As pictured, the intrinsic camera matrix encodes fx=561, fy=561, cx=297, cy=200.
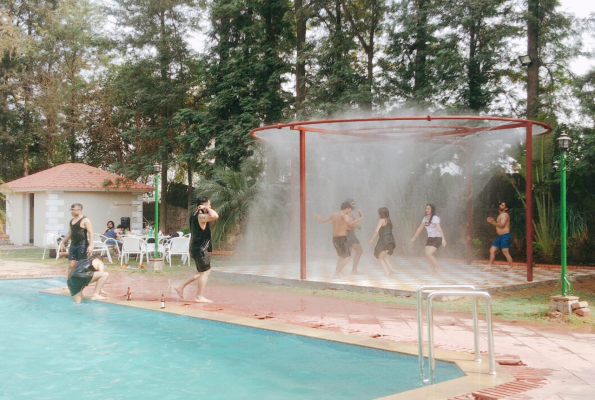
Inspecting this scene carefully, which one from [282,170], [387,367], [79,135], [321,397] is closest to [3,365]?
[321,397]

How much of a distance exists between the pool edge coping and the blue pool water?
0.27 ft

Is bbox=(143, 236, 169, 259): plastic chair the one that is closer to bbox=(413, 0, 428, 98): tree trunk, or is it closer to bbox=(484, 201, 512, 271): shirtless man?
bbox=(484, 201, 512, 271): shirtless man

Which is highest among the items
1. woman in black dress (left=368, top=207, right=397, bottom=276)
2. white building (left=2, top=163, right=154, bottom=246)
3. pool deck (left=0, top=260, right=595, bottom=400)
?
white building (left=2, top=163, right=154, bottom=246)

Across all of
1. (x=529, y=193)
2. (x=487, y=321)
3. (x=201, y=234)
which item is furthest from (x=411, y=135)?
(x=487, y=321)

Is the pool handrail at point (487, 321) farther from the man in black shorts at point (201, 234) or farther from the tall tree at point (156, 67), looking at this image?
the tall tree at point (156, 67)

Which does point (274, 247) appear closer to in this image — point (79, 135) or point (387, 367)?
point (387, 367)

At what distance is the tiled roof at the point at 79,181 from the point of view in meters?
23.2

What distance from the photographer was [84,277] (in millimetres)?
9570

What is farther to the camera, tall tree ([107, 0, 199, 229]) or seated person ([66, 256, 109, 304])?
tall tree ([107, 0, 199, 229])

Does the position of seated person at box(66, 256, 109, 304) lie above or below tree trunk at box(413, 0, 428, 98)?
below

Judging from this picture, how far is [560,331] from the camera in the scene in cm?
719

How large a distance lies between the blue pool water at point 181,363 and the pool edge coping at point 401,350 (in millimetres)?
81

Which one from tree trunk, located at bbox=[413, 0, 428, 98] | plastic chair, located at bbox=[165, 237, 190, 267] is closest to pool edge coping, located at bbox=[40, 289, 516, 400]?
plastic chair, located at bbox=[165, 237, 190, 267]

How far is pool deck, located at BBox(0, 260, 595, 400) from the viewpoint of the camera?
473cm
